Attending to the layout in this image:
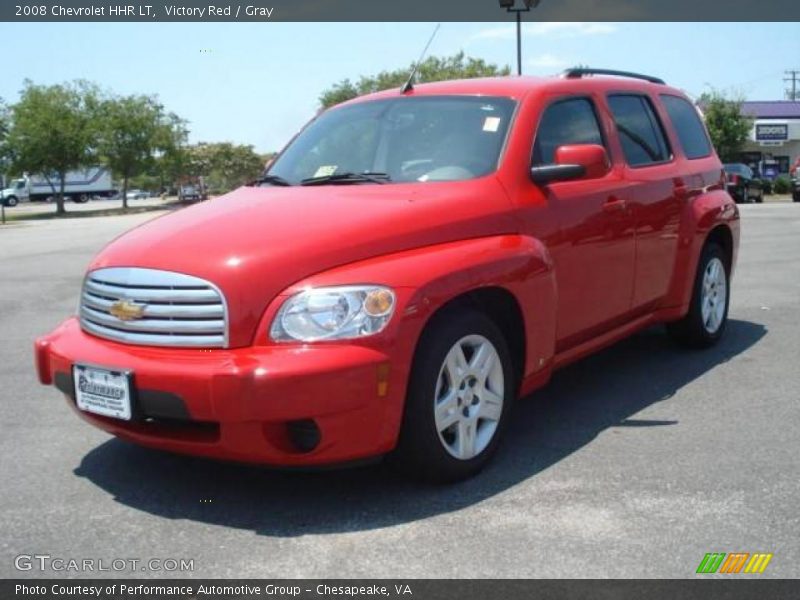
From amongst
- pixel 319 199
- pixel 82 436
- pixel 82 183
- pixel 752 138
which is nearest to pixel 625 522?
pixel 319 199


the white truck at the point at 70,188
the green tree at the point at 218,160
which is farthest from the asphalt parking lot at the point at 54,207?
the green tree at the point at 218,160

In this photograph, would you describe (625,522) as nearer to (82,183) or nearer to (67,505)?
(67,505)

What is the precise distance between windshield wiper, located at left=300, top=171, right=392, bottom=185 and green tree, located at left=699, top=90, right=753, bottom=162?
48.1m

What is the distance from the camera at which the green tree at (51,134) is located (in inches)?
1971

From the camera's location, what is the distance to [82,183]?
2783 inches

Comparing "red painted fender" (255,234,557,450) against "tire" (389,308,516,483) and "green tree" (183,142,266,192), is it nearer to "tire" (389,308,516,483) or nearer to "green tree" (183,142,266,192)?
"tire" (389,308,516,483)

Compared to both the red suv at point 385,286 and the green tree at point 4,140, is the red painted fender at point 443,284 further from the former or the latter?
the green tree at point 4,140

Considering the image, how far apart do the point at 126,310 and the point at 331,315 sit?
0.92 meters

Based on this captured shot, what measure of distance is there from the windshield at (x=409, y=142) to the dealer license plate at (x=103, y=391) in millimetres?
1629

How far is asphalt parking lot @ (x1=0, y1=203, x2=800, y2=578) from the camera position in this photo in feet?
10.4

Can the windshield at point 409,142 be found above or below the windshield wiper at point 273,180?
above
